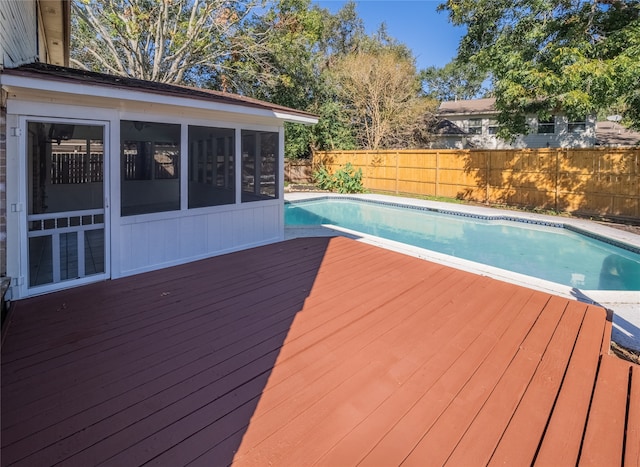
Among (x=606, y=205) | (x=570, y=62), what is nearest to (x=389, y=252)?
(x=570, y=62)

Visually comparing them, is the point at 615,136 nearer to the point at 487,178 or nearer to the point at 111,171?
the point at 487,178

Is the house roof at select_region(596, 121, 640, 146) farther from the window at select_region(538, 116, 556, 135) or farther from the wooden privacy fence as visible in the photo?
the wooden privacy fence

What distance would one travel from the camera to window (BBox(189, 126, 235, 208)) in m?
5.38

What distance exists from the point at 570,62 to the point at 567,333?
9343 mm

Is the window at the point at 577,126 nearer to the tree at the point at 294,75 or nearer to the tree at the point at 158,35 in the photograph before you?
the tree at the point at 294,75

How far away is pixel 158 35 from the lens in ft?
49.0

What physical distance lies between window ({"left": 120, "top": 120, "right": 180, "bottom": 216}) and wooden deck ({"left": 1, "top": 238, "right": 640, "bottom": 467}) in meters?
1.14

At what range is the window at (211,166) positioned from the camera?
538cm

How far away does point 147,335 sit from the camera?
321 cm

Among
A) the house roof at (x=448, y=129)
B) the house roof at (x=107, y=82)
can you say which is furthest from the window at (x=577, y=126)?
the house roof at (x=107, y=82)

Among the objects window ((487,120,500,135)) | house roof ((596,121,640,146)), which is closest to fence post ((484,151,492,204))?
window ((487,120,500,135))

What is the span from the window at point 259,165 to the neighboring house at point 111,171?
24 mm

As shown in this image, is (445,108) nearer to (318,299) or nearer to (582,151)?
(582,151)

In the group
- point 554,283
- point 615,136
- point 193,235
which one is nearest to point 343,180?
point 193,235
